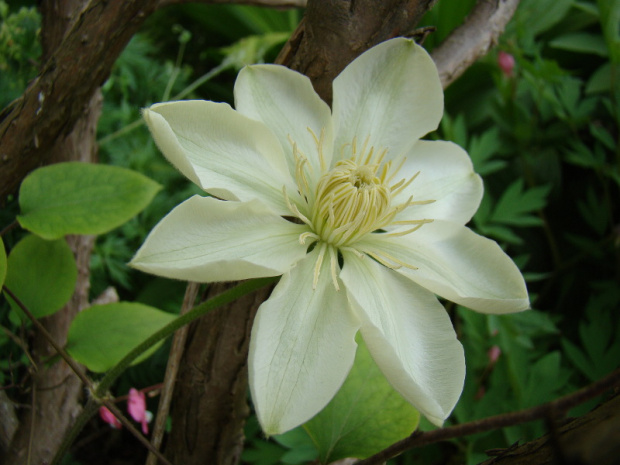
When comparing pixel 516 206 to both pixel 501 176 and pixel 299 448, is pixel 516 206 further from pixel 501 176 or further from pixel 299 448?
pixel 299 448

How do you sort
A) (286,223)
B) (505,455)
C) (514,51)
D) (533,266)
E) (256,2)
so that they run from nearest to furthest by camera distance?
1. (505,455)
2. (286,223)
3. (256,2)
4. (514,51)
5. (533,266)

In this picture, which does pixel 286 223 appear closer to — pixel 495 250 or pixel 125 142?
pixel 495 250

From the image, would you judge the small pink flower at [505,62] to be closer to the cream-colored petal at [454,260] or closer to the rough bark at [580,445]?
the cream-colored petal at [454,260]

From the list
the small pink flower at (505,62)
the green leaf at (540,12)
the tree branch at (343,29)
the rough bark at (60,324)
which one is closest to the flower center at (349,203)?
the tree branch at (343,29)

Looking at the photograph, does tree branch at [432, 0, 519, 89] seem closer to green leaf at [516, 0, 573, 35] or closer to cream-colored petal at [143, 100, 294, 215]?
cream-colored petal at [143, 100, 294, 215]

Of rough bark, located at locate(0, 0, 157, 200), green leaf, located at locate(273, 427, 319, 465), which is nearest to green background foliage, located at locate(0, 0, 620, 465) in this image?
green leaf, located at locate(273, 427, 319, 465)

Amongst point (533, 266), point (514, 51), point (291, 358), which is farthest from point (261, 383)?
point (533, 266)

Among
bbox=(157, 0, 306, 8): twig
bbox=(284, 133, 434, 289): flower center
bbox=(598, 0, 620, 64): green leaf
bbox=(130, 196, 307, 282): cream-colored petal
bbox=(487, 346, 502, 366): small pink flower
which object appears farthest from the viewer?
bbox=(598, 0, 620, 64): green leaf
